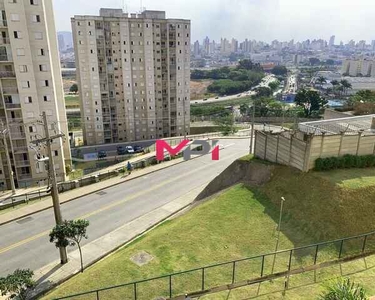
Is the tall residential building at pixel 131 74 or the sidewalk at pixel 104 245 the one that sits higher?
the tall residential building at pixel 131 74

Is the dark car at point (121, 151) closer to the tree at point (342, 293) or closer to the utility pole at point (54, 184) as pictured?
the utility pole at point (54, 184)

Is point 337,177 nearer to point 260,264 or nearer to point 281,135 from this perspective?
point 281,135

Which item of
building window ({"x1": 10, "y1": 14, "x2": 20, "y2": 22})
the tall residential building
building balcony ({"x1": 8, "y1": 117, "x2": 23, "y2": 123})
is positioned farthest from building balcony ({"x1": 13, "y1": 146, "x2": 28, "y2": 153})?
the tall residential building

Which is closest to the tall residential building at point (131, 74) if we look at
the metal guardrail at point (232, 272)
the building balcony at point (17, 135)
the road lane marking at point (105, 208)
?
the building balcony at point (17, 135)

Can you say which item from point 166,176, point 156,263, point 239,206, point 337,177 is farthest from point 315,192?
point 166,176

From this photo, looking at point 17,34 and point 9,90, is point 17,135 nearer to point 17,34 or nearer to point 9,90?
point 9,90

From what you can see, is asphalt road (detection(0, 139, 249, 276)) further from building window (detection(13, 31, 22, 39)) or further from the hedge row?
building window (detection(13, 31, 22, 39))

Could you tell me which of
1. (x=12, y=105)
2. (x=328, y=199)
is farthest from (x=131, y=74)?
(x=328, y=199)
